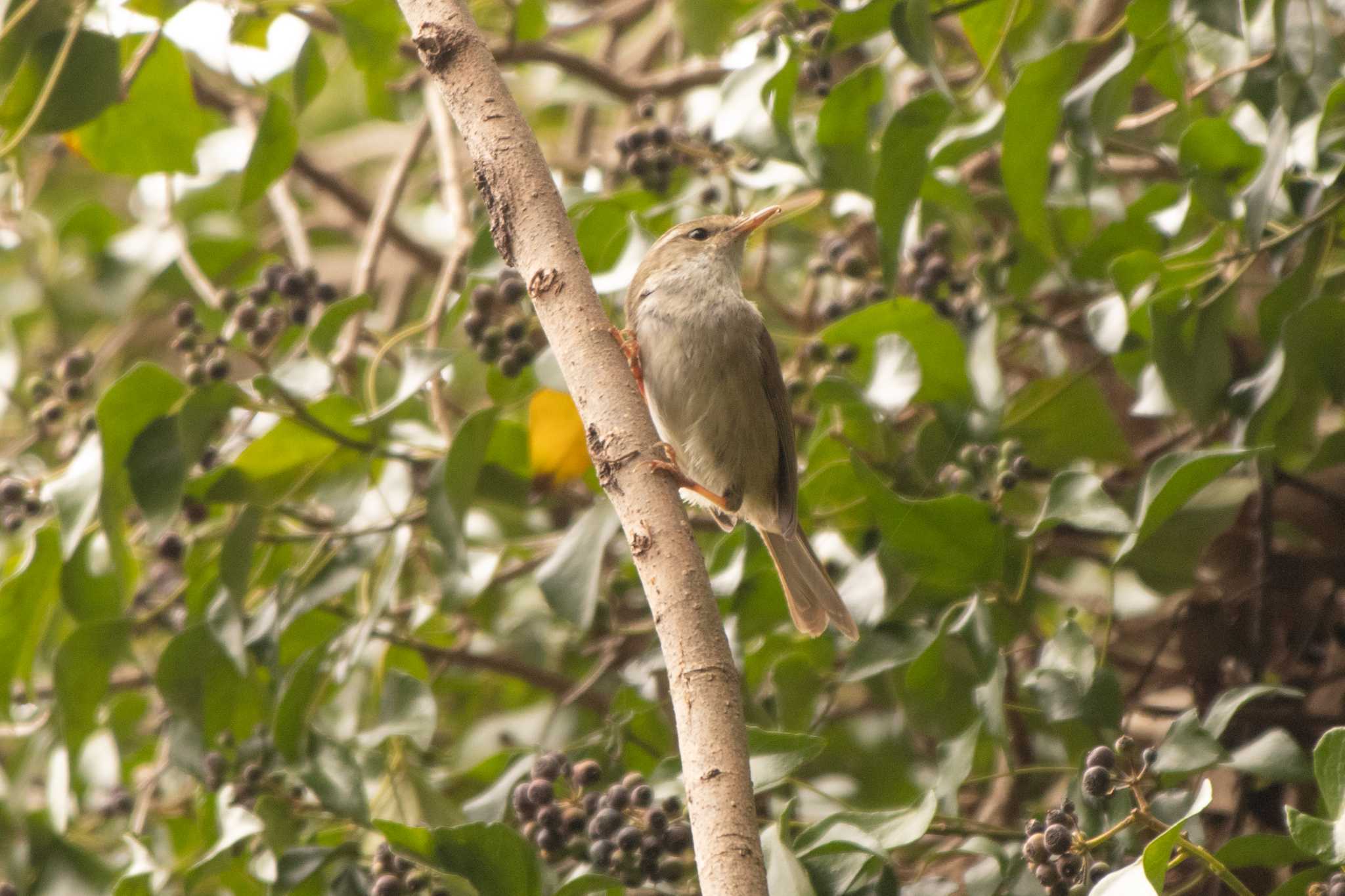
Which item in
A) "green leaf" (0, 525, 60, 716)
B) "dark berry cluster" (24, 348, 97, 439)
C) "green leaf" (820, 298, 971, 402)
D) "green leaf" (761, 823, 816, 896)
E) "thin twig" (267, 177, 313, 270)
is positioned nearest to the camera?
"green leaf" (761, 823, 816, 896)

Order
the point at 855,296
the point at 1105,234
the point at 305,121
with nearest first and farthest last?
the point at 1105,234, the point at 855,296, the point at 305,121

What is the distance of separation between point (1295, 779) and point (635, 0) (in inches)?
137

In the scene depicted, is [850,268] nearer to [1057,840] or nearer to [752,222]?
[752,222]

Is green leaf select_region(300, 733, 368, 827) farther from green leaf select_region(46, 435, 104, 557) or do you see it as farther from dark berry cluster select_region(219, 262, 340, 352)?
dark berry cluster select_region(219, 262, 340, 352)

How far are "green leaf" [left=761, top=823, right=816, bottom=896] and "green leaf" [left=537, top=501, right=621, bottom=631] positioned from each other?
78cm

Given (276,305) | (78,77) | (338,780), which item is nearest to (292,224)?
(276,305)

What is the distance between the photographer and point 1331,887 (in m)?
2.10

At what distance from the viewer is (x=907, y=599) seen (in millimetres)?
2852

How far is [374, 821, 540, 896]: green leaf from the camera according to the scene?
243 centimetres

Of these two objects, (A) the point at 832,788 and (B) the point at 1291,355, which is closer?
(B) the point at 1291,355

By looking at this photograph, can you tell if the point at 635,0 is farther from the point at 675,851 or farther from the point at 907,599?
the point at 675,851

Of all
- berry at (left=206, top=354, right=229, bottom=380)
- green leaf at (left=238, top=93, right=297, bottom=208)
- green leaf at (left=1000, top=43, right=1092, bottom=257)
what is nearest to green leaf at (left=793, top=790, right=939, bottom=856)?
green leaf at (left=1000, top=43, right=1092, bottom=257)

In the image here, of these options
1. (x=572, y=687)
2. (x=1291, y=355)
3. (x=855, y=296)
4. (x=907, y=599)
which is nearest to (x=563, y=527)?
(x=572, y=687)

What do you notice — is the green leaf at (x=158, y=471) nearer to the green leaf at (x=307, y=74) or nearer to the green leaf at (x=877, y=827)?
the green leaf at (x=307, y=74)
